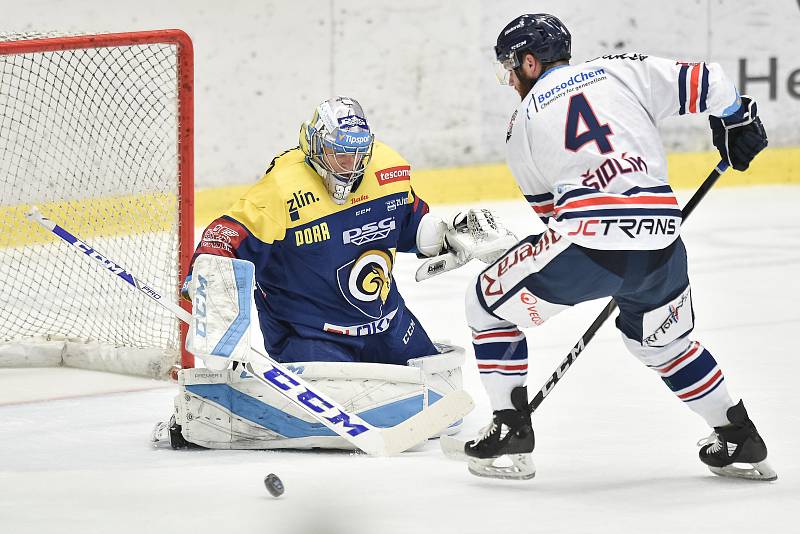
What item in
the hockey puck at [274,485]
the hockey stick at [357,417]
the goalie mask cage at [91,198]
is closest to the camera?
the hockey puck at [274,485]

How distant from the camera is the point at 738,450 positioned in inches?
109

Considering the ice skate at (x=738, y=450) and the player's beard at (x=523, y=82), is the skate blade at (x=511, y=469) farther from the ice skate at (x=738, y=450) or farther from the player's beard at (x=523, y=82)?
the player's beard at (x=523, y=82)

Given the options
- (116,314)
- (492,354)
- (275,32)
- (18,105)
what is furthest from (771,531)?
(275,32)

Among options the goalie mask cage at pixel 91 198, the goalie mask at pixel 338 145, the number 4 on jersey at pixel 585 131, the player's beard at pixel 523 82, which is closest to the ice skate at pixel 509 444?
the number 4 on jersey at pixel 585 131

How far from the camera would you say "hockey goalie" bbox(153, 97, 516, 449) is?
3.19 m

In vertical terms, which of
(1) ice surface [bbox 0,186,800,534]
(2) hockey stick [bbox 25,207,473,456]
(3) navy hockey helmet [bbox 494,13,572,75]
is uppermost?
(3) navy hockey helmet [bbox 494,13,572,75]

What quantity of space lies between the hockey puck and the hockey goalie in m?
0.41

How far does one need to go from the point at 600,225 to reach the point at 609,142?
167 millimetres

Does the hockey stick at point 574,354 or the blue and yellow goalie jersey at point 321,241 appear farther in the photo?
the blue and yellow goalie jersey at point 321,241

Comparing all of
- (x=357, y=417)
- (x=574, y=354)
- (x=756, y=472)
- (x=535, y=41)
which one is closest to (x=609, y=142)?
(x=535, y=41)

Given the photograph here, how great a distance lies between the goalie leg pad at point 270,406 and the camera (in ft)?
10.5

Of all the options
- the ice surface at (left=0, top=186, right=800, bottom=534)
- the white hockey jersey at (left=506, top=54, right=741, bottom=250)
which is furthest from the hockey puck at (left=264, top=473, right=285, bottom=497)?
the white hockey jersey at (left=506, top=54, right=741, bottom=250)

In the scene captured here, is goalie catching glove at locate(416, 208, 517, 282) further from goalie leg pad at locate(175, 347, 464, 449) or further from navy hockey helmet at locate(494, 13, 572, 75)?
navy hockey helmet at locate(494, 13, 572, 75)

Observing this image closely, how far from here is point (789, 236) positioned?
642cm
